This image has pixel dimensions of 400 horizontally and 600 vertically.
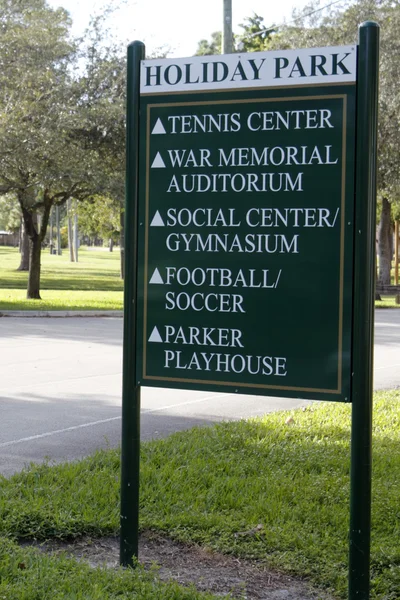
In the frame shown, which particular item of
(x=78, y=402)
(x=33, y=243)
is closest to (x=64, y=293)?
(x=33, y=243)

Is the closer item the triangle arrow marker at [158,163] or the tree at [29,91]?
the triangle arrow marker at [158,163]

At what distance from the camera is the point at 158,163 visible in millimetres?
4750

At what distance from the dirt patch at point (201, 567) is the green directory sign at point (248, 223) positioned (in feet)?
3.19

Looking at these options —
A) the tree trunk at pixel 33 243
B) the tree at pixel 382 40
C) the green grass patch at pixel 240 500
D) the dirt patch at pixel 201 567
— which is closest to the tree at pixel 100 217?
the tree trunk at pixel 33 243

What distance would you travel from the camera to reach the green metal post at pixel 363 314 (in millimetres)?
4105

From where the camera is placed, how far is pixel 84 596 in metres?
3.95

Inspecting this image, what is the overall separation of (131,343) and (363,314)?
129 centimetres

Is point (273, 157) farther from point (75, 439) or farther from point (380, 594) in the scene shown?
point (75, 439)

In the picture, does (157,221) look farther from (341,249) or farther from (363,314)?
(363,314)

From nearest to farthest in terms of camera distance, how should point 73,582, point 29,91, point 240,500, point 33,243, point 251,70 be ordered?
1. point 73,582
2. point 251,70
3. point 240,500
4. point 29,91
5. point 33,243

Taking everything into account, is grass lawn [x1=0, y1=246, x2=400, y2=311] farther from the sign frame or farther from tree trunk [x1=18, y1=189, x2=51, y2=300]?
the sign frame

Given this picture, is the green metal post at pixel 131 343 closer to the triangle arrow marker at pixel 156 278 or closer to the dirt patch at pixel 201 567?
the triangle arrow marker at pixel 156 278

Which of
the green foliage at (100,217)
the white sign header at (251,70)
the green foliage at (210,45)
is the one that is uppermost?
the green foliage at (210,45)

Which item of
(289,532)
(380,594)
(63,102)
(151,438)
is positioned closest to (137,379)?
(289,532)
